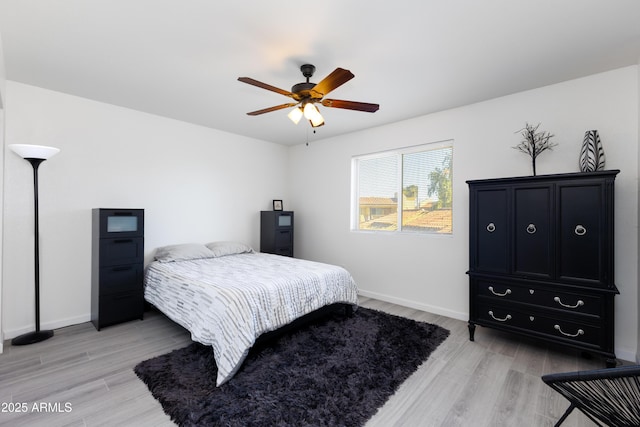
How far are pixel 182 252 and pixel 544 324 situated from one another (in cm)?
395

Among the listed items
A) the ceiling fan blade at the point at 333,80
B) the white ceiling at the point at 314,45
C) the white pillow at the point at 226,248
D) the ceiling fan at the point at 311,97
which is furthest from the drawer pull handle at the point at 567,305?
the white pillow at the point at 226,248

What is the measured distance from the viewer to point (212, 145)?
4.39m

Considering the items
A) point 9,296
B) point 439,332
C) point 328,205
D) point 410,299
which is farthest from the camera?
point 328,205

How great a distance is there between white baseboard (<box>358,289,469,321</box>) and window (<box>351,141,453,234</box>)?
960mm

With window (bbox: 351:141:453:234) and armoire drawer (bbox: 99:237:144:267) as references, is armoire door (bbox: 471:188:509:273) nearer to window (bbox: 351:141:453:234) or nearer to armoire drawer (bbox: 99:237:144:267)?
window (bbox: 351:141:453:234)

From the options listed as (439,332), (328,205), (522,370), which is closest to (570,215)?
(522,370)

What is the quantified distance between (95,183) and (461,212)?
4.34 m

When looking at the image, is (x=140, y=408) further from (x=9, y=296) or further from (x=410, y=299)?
(x=410, y=299)

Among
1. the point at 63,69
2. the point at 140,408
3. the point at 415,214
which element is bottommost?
the point at 140,408

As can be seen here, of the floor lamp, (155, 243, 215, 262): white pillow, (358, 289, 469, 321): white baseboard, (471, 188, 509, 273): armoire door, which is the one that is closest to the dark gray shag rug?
(358, 289, 469, 321): white baseboard

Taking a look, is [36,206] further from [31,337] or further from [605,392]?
[605,392]

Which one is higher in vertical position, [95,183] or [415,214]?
[95,183]

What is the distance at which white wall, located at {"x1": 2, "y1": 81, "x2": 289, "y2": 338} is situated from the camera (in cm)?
289

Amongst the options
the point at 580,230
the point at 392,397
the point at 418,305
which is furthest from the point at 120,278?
the point at 580,230
